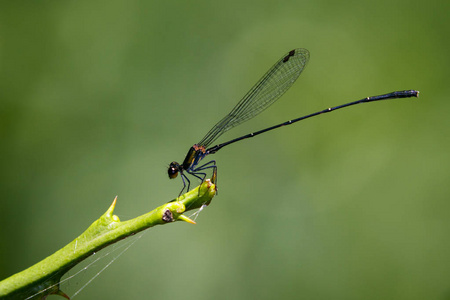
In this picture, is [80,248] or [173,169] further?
[173,169]

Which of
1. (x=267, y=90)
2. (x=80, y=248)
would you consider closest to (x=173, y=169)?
(x=267, y=90)

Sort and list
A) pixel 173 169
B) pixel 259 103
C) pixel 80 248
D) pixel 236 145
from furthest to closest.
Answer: pixel 236 145
pixel 259 103
pixel 173 169
pixel 80 248

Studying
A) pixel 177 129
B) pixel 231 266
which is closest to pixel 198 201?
pixel 231 266

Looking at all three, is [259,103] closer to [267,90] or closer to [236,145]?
[267,90]

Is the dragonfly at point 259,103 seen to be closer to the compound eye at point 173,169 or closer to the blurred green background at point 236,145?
the compound eye at point 173,169

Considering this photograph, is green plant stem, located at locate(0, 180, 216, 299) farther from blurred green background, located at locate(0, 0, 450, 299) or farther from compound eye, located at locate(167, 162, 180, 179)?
blurred green background, located at locate(0, 0, 450, 299)

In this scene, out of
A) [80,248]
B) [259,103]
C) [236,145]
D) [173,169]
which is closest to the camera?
[80,248]

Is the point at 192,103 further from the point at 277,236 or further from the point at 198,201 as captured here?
the point at 198,201
